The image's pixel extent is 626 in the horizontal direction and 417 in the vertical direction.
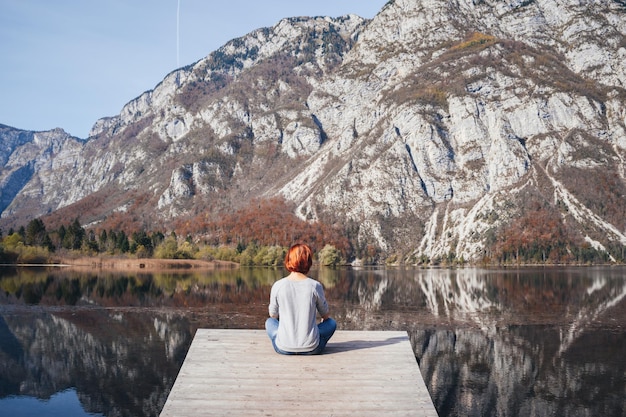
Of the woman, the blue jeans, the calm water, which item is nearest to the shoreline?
the calm water

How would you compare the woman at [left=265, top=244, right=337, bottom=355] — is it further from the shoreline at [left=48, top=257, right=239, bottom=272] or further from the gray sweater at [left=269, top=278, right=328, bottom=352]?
the shoreline at [left=48, top=257, right=239, bottom=272]

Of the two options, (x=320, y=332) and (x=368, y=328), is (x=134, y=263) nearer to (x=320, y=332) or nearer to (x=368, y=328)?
(x=368, y=328)

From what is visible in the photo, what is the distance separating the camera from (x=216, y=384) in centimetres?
1446

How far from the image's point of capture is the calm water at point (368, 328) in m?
23.8

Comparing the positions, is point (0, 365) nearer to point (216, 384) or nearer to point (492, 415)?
point (216, 384)

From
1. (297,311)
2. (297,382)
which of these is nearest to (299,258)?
(297,311)

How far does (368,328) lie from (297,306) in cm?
2539

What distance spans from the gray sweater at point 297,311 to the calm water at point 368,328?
923cm

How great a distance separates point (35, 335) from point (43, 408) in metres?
15.8

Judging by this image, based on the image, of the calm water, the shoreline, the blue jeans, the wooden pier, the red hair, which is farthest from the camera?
the shoreline

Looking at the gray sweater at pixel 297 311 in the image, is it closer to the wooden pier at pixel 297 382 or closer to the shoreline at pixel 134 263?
the wooden pier at pixel 297 382

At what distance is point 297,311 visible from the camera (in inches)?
603

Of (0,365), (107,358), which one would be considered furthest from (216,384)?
(0,365)

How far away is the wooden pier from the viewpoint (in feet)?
43.7
